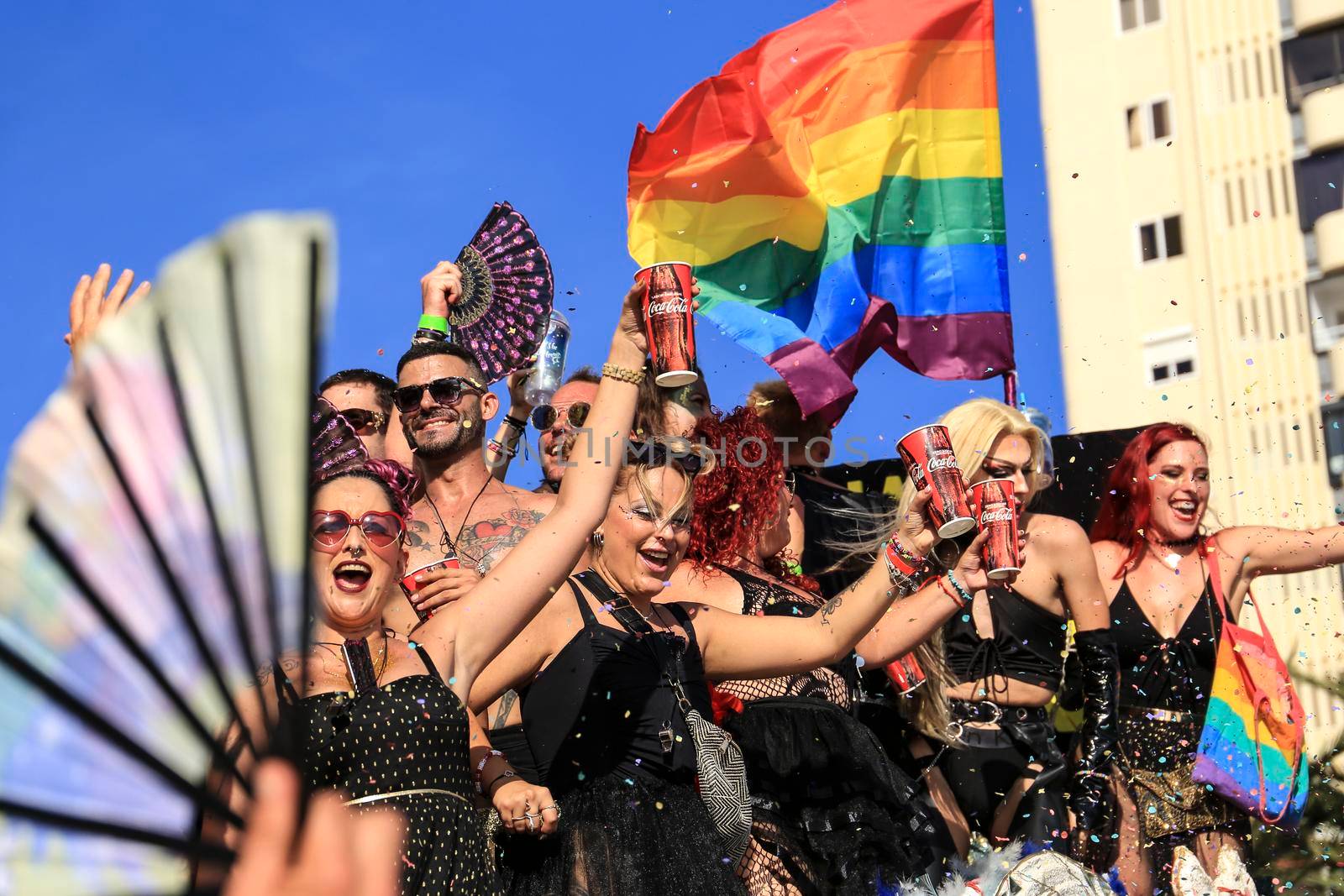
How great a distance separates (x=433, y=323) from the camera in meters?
5.30

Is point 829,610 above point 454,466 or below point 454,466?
below

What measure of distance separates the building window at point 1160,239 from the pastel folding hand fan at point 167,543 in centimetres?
2723

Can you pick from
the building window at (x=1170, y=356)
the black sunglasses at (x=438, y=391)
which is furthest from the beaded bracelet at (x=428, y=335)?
the building window at (x=1170, y=356)

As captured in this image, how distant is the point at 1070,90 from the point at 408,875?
2638 centimetres

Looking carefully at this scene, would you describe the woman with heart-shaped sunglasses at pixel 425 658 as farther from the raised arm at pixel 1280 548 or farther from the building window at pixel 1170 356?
the building window at pixel 1170 356

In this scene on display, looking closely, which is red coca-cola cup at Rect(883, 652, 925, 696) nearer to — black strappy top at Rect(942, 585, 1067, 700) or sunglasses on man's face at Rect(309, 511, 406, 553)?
black strappy top at Rect(942, 585, 1067, 700)

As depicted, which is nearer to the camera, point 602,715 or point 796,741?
point 602,715

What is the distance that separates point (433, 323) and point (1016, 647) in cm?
220

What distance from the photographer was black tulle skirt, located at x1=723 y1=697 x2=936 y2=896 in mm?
3920

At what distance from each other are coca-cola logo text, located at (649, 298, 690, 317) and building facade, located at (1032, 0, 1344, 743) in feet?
73.1

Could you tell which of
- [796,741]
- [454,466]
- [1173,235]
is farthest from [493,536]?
[1173,235]

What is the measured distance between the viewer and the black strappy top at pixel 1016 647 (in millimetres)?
4980

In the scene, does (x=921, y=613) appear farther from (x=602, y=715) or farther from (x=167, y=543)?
(x=167, y=543)

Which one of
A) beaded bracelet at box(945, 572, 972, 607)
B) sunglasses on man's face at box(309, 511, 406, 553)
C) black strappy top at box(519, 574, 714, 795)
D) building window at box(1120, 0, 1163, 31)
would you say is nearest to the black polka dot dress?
sunglasses on man's face at box(309, 511, 406, 553)
